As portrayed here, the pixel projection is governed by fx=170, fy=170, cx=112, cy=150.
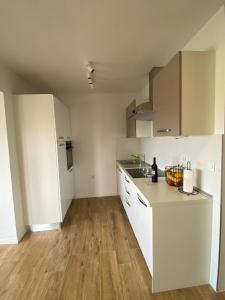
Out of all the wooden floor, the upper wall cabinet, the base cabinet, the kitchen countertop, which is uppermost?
the upper wall cabinet

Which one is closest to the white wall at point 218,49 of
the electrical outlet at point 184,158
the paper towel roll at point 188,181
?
the paper towel roll at point 188,181

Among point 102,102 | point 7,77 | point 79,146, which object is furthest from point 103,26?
point 79,146

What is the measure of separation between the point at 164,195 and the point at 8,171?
2.05m

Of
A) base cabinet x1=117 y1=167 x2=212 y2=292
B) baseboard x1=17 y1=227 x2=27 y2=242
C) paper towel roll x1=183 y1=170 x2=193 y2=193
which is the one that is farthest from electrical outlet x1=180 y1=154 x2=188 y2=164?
baseboard x1=17 y1=227 x2=27 y2=242

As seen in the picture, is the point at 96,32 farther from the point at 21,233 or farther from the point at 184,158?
the point at 21,233

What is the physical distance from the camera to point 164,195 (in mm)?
1692

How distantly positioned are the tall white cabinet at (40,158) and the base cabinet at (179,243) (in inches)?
65.4

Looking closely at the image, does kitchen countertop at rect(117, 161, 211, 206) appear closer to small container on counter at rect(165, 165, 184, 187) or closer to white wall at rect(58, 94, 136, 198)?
small container on counter at rect(165, 165, 184, 187)

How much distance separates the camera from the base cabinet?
1541 mm

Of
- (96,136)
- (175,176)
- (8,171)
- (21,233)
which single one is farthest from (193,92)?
(21,233)

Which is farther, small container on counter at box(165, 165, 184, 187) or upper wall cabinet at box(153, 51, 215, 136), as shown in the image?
small container on counter at box(165, 165, 184, 187)

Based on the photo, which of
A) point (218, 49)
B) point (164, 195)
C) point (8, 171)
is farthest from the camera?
point (8, 171)

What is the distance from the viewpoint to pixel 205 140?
5.29 feet

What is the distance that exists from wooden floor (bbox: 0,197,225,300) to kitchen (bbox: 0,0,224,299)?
12 mm
